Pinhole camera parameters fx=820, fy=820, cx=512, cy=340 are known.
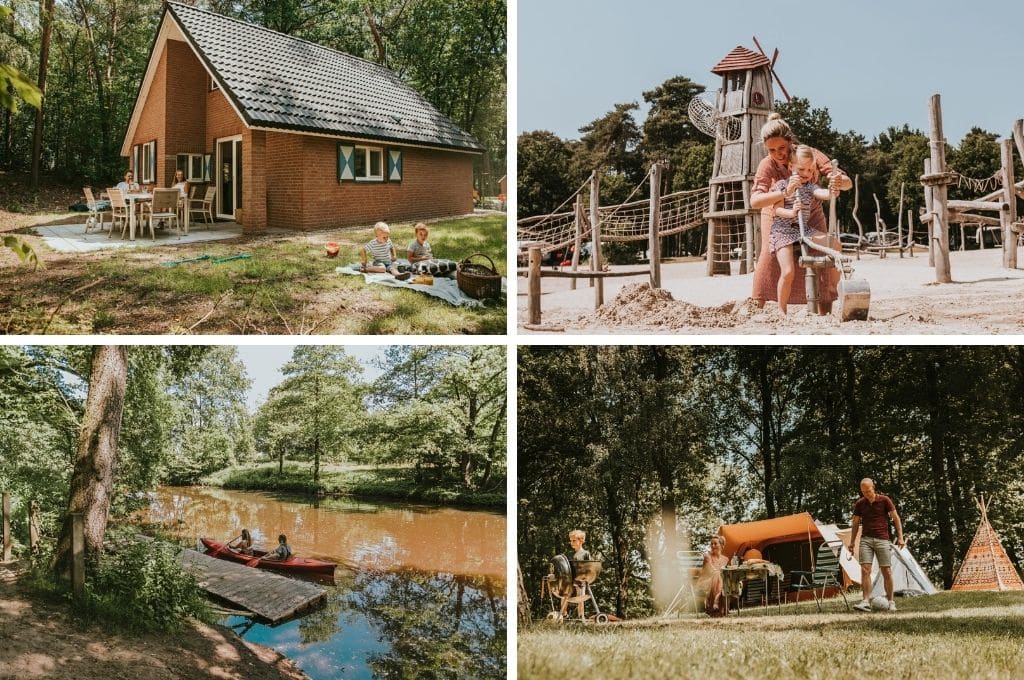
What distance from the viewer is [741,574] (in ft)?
15.5

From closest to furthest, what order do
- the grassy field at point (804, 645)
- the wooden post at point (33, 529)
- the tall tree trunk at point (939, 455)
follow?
the grassy field at point (804, 645) → the wooden post at point (33, 529) → the tall tree trunk at point (939, 455)

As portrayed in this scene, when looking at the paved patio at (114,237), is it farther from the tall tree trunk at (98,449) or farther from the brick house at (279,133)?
the tall tree trunk at (98,449)

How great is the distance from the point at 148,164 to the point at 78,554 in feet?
7.59

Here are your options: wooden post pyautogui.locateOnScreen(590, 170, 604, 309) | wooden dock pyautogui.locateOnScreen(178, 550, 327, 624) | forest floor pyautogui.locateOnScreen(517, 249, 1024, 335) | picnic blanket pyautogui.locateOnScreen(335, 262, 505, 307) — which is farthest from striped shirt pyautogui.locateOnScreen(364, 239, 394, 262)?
wooden dock pyautogui.locateOnScreen(178, 550, 327, 624)

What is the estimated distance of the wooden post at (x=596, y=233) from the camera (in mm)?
4938

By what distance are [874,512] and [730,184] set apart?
82.5 inches

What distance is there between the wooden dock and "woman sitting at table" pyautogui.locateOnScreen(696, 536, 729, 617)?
217 cm

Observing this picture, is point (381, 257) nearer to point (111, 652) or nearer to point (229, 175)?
point (229, 175)

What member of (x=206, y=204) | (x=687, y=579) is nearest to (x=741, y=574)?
(x=687, y=579)

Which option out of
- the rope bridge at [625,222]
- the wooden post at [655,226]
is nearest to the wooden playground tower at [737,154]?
the rope bridge at [625,222]

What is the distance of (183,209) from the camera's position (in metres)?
5.04

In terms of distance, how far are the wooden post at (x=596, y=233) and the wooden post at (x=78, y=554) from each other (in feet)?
10.6

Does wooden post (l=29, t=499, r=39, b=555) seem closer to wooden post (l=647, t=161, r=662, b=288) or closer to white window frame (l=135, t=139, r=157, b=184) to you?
white window frame (l=135, t=139, r=157, b=184)

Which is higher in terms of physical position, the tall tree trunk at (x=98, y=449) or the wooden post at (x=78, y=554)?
the tall tree trunk at (x=98, y=449)
